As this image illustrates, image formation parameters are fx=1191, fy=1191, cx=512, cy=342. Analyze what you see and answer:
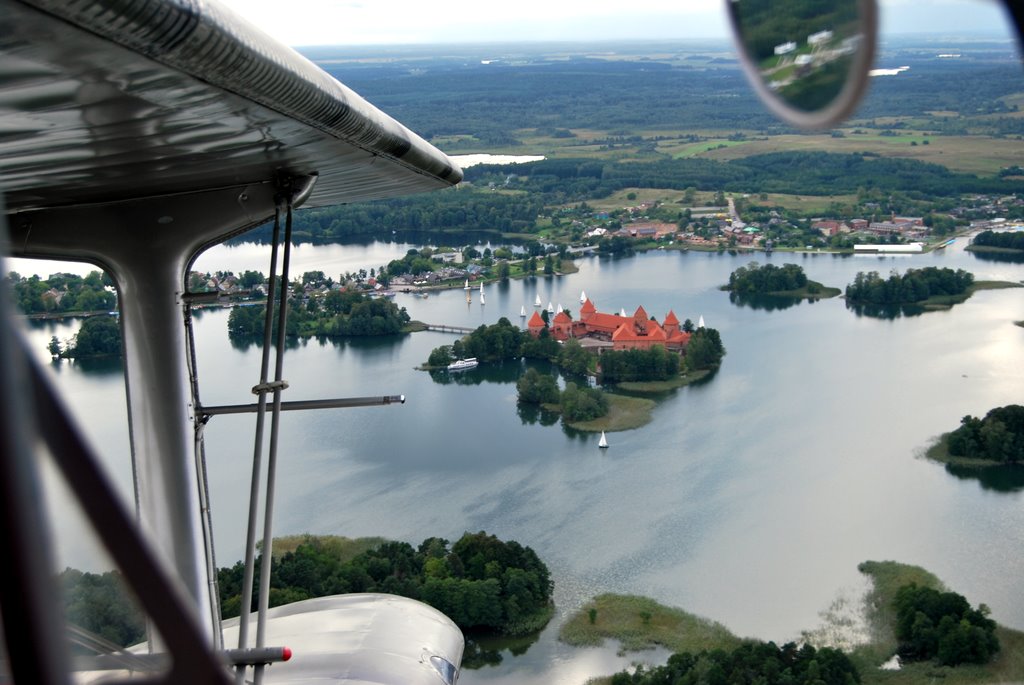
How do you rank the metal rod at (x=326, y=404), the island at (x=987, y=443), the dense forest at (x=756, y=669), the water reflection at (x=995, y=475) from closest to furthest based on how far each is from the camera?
the metal rod at (x=326, y=404) < the dense forest at (x=756, y=669) < the water reflection at (x=995, y=475) < the island at (x=987, y=443)

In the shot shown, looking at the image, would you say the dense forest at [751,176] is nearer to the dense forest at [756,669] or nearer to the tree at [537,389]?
the tree at [537,389]

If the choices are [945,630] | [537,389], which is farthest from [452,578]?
[537,389]

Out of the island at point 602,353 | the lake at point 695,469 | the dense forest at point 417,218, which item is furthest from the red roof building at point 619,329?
the dense forest at point 417,218

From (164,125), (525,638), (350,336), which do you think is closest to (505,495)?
(525,638)

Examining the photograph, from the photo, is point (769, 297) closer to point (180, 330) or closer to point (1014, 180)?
point (1014, 180)

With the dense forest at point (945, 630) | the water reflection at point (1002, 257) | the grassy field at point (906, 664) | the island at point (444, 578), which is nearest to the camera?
the grassy field at point (906, 664)

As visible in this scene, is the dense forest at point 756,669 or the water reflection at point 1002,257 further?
the water reflection at point 1002,257

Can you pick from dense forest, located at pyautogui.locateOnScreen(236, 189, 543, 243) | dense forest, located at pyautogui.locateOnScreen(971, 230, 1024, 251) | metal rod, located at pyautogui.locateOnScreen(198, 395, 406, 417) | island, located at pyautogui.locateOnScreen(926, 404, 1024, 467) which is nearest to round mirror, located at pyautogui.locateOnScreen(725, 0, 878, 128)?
metal rod, located at pyautogui.locateOnScreen(198, 395, 406, 417)
